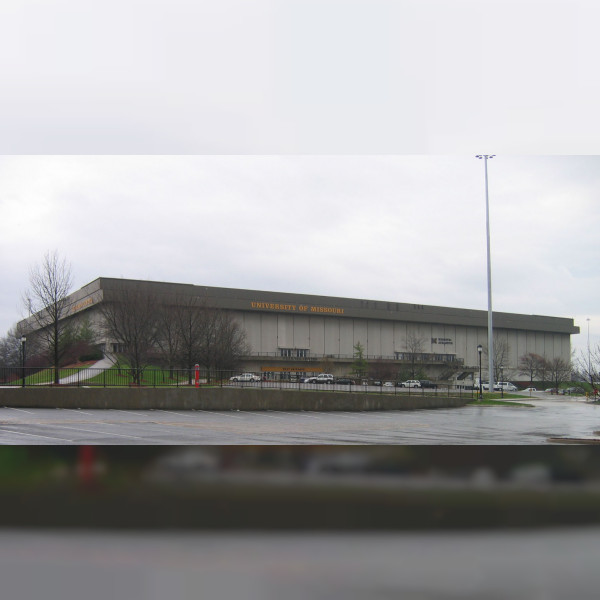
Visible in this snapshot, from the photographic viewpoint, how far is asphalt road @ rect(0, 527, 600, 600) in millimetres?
4691

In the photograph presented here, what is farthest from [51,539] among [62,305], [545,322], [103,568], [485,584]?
[545,322]

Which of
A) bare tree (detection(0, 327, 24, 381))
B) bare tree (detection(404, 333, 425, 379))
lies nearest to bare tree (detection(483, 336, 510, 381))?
bare tree (detection(404, 333, 425, 379))

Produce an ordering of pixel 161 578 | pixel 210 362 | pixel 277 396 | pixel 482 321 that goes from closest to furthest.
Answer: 1. pixel 161 578
2. pixel 277 396
3. pixel 210 362
4. pixel 482 321

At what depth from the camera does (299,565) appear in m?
4.84

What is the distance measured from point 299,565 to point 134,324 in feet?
126

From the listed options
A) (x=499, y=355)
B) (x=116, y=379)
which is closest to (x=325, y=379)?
(x=116, y=379)

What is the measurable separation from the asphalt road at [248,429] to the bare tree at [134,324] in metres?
19.0

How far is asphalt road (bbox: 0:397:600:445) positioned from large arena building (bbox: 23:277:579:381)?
46.4 meters

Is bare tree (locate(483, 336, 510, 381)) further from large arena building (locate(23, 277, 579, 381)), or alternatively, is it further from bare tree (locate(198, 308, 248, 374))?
bare tree (locate(198, 308, 248, 374))

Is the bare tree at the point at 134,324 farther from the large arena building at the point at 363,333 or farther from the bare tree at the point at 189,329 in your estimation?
the large arena building at the point at 363,333

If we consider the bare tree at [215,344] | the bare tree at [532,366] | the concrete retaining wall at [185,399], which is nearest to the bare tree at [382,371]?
the bare tree at [215,344]

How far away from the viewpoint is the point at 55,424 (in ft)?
53.2

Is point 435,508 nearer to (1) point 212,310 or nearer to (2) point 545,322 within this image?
(1) point 212,310

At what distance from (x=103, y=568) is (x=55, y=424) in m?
12.6
